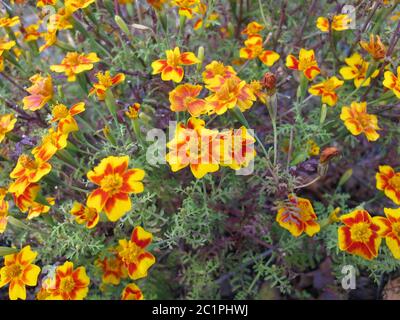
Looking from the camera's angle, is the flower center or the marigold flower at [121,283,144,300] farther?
the marigold flower at [121,283,144,300]

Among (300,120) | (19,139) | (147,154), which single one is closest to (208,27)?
(300,120)

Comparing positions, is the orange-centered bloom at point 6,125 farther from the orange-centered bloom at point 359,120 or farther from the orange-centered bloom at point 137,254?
the orange-centered bloom at point 359,120

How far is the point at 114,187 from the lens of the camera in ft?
4.37

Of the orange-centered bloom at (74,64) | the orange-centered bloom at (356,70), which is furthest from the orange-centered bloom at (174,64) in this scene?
the orange-centered bloom at (356,70)

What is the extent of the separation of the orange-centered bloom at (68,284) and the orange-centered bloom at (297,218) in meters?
0.65

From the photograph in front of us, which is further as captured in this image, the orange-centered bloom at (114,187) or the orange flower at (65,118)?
the orange flower at (65,118)

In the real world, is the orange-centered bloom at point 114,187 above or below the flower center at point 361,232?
above

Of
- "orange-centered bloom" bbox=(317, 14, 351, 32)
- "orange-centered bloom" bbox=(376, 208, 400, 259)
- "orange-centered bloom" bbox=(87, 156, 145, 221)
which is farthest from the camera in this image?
"orange-centered bloom" bbox=(317, 14, 351, 32)

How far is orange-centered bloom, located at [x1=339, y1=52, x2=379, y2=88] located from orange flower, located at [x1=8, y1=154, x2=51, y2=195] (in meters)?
1.10

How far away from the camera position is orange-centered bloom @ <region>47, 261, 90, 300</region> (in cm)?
151

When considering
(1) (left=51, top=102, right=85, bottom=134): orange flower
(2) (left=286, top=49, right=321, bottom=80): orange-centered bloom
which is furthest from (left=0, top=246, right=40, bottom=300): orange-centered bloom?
(2) (left=286, top=49, right=321, bottom=80): orange-centered bloom

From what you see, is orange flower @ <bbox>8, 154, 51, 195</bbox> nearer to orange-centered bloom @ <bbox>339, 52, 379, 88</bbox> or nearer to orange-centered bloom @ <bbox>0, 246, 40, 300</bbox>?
orange-centered bloom @ <bbox>0, 246, 40, 300</bbox>

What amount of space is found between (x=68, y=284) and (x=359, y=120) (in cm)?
108

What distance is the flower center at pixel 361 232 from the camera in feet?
4.79
